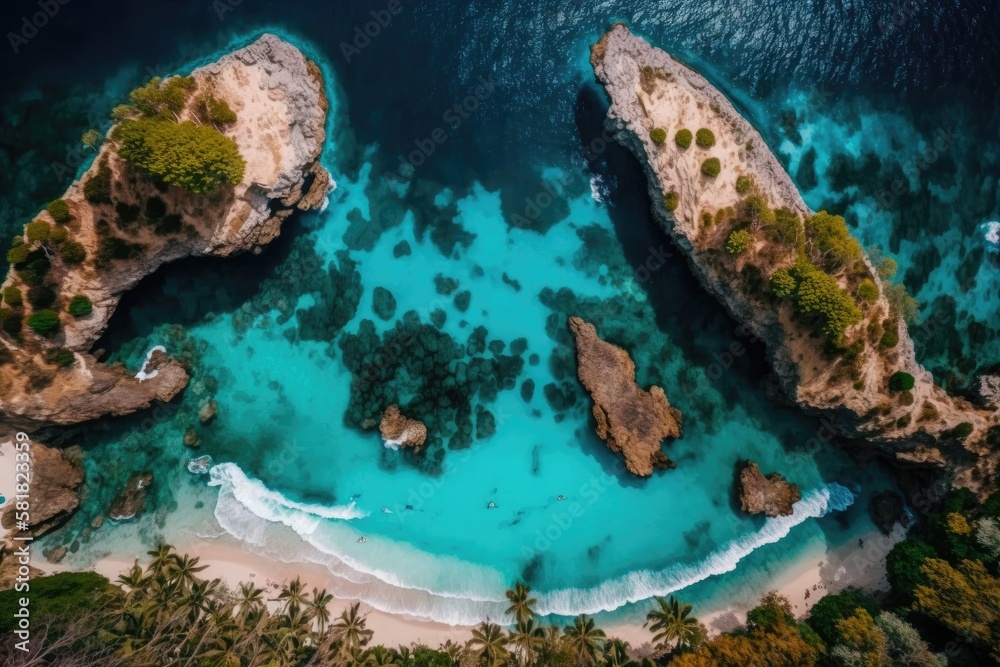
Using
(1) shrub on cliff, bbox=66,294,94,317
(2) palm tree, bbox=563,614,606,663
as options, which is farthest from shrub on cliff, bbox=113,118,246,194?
(2) palm tree, bbox=563,614,606,663

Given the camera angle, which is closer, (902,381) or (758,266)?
(902,381)

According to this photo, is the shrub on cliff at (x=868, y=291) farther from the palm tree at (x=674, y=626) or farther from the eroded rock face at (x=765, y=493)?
→ the palm tree at (x=674, y=626)

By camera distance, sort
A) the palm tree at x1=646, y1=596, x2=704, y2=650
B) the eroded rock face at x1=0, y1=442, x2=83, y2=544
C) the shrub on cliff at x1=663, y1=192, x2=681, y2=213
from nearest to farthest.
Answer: the shrub on cliff at x1=663, y1=192, x2=681, y2=213 → the eroded rock face at x1=0, y1=442, x2=83, y2=544 → the palm tree at x1=646, y1=596, x2=704, y2=650

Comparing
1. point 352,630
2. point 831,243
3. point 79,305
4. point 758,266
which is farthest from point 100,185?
point 831,243

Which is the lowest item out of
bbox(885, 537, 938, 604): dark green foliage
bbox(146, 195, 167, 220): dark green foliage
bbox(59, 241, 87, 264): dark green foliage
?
bbox(885, 537, 938, 604): dark green foliage

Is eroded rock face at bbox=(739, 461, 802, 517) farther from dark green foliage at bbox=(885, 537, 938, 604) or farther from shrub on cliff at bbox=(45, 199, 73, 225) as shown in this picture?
shrub on cliff at bbox=(45, 199, 73, 225)

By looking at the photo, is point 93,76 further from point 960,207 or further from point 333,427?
point 960,207

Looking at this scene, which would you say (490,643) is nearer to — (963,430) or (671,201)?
(671,201)
